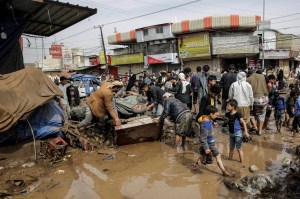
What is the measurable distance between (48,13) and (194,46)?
25.6 m

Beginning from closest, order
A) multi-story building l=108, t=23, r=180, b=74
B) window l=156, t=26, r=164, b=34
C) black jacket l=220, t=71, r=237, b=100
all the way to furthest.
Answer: black jacket l=220, t=71, r=237, b=100, multi-story building l=108, t=23, r=180, b=74, window l=156, t=26, r=164, b=34

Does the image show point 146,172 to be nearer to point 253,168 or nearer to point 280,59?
point 253,168

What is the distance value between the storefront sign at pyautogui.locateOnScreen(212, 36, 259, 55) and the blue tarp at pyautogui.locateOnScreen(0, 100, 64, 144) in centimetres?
2599

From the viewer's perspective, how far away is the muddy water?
456 centimetres

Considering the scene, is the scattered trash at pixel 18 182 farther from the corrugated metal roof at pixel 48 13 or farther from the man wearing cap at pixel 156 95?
the corrugated metal roof at pixel 48 13

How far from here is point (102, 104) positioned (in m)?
7.03

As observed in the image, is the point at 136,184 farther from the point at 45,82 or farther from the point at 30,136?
the point at 45,82

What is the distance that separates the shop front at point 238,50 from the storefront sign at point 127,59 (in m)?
11.4

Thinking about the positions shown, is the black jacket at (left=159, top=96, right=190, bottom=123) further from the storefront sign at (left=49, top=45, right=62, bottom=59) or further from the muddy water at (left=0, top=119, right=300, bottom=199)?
the storefront sign at (left=49, top=45, right=62, bottom=59)

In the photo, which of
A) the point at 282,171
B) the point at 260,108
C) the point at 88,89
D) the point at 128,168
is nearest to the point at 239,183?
the point at 282,171

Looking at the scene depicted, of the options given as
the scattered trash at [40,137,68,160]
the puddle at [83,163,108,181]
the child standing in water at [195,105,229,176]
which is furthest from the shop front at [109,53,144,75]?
the child standing in water at [195,105,229,176]

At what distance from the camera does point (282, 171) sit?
16.9ft

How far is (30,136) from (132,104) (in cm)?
278

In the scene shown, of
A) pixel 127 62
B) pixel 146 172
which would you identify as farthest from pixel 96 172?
pixel 127 62
